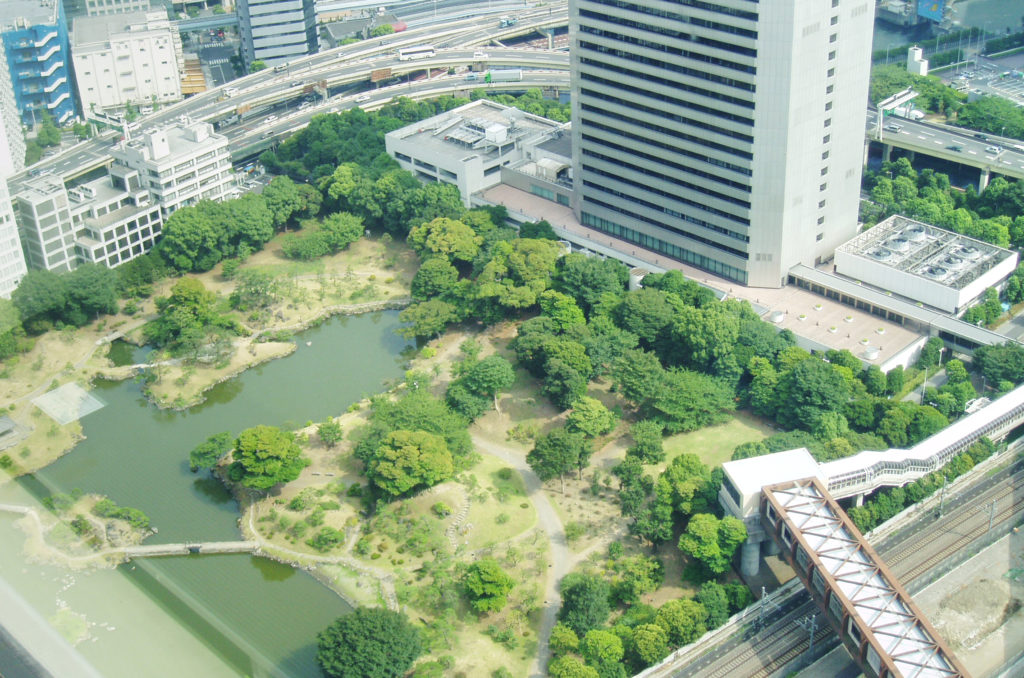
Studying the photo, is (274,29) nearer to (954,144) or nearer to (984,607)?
(954,144)

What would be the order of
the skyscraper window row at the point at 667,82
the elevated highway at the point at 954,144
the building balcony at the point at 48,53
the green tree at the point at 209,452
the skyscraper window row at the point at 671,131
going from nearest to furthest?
the green tree at the point at 209,452 → the skyscraper window row at the point at 667,82 → the skyscraper window row at the point at 671,131 → the elevated highway at the point at 954,144 → the building balcony at the point at 48,53

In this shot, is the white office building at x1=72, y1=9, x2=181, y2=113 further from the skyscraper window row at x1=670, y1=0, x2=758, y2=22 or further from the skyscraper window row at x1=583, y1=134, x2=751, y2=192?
the skyscraper window row at x1=670, y1=0, x2=758, y2=22

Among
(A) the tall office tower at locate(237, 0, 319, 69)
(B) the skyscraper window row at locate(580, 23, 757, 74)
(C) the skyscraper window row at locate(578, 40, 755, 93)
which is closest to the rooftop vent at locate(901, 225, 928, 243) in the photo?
(C) the skyscraper window row at locate(578, 40, 755, 93)

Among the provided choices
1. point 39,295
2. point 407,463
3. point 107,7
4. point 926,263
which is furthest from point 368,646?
point 107,7

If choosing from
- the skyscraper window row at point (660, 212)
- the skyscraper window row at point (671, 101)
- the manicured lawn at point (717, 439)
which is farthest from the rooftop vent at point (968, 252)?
the manicured lawn at point (717, 439)

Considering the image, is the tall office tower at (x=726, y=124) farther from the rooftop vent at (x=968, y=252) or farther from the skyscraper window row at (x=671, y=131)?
the rooftop vent at (x=968, y=252)
